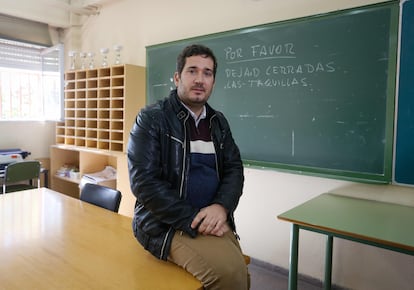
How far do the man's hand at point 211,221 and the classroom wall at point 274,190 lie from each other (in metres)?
1.41

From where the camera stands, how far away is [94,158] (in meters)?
4.25

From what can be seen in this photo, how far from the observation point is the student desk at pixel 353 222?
156cm

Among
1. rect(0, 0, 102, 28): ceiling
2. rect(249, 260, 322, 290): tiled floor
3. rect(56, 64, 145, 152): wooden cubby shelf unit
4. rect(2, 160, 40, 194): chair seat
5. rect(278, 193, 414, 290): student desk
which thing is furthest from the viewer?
rect(0, 0, 102, 28): ceiling

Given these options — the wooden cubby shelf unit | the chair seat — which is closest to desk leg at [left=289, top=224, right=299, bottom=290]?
the wooden cubby shelf unit

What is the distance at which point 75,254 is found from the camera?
52.6 inches

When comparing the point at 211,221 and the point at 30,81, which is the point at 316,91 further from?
the point at 30,81

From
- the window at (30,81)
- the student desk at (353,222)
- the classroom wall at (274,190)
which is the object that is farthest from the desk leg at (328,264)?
the window at (30,81)

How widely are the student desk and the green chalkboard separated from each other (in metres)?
0.23

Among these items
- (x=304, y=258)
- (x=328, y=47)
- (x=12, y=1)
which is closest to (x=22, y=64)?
(x=12, y=1)

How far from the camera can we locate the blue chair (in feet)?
6.68

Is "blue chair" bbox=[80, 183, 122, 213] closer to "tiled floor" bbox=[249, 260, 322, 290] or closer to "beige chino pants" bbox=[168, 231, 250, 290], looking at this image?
"beige chino pants" bbox=[168, 231, 250, 290]

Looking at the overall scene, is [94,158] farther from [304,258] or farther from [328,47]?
[328,47]

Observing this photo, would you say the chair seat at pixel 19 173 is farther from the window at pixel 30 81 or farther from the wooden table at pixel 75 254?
the wooden table at pixel 75 254

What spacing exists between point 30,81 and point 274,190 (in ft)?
12.5
